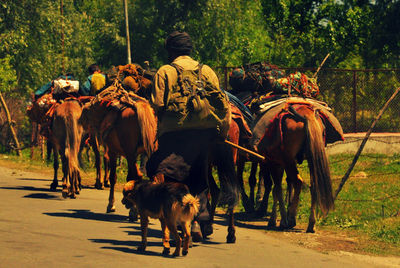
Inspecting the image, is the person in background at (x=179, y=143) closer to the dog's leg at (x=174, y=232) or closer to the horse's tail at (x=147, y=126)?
the dog's leg at (x=174, y=232)

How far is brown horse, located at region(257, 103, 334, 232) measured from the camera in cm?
1101

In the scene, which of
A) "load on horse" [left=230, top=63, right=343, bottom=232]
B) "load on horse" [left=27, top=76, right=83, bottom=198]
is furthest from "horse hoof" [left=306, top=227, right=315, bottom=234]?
"load on horse" [left=27, top=76, right=83, bottom=198]

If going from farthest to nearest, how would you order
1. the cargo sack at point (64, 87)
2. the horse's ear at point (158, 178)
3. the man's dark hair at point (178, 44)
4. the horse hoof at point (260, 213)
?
the cargo sack at point (64, 87)
the horse hoof at point (260, 213)
the man's dark hair at point (178, 44)
the horse's ear at point (158, 178)

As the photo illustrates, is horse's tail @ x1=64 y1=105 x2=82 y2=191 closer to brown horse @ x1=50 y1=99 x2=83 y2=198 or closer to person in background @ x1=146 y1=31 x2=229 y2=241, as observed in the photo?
brown horse @ x1=50 y1=99 x2=83 y2=198

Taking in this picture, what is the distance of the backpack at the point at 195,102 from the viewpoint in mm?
9016

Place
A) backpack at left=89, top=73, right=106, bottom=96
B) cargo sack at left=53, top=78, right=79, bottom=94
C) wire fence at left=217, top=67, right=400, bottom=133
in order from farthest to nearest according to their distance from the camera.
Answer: wire fence at left=217, top=67, right=400, bottom=133
cargo sack at left=53, top=78, right=79, bottom=94
backpack at left=89, top=73, right=106, bottom=96

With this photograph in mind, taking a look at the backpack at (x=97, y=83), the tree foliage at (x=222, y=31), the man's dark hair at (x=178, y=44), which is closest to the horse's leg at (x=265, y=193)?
the backpack at (x=97, y=83)

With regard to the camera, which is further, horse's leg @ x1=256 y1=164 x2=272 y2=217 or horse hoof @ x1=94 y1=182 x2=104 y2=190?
horse hoof @ x1=94 y1=182 x2=104 y2=190

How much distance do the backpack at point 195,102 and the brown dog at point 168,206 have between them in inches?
31.7

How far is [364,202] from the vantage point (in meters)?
14.3

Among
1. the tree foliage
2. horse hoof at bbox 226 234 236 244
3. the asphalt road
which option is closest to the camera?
the asphalt road

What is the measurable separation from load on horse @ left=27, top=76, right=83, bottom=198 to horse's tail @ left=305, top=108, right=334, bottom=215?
456 cm

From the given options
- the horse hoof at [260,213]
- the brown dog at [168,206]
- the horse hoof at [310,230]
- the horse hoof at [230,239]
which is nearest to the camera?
the brown dog at [168,206]

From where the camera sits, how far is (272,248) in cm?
976
